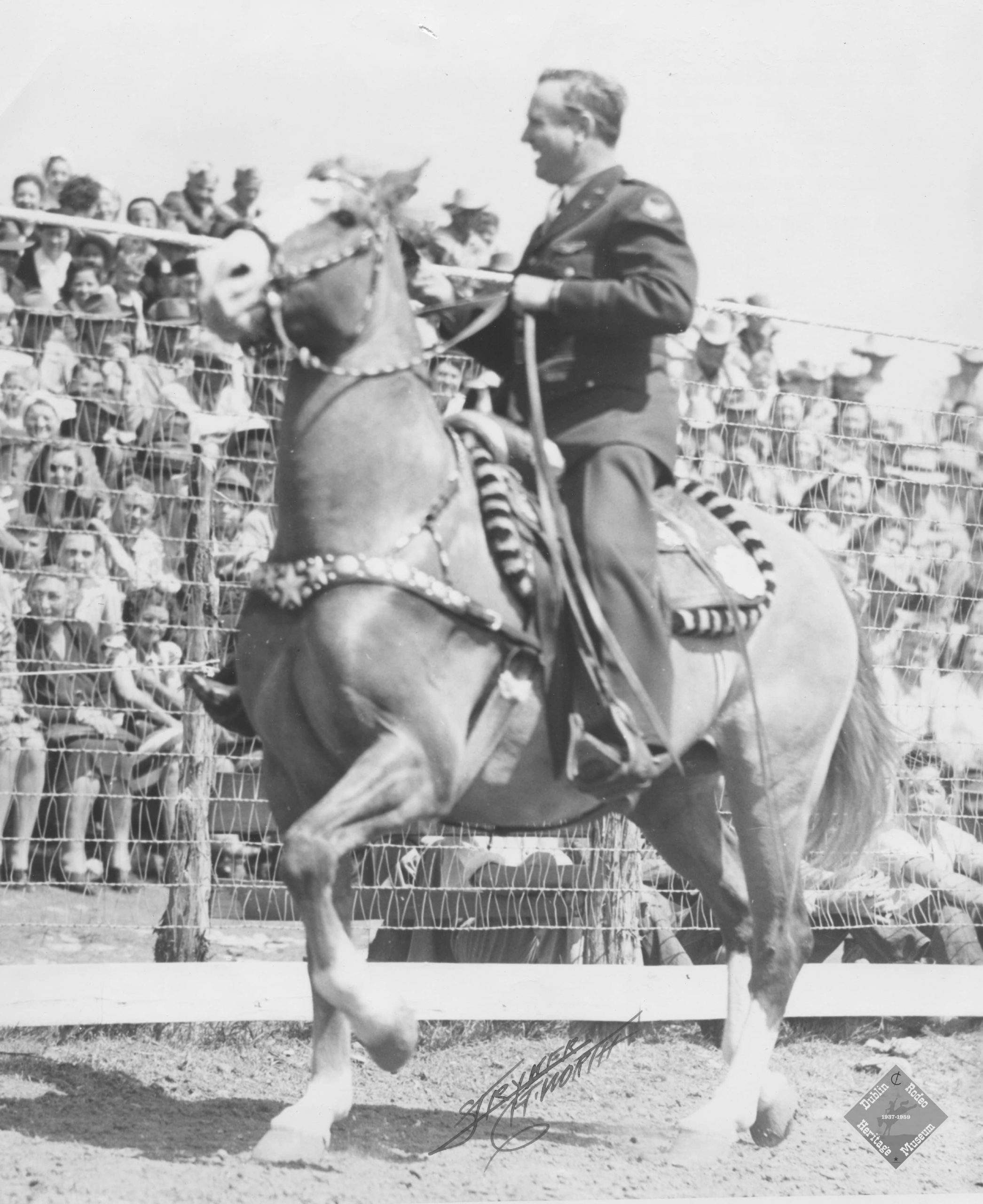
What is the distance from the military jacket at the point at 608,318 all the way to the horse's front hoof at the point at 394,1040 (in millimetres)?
1642

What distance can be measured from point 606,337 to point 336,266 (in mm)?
915

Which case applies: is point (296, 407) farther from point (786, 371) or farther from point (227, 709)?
point (786, 371)

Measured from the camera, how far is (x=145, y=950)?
6.25 metres

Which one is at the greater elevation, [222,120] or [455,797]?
[222,120]

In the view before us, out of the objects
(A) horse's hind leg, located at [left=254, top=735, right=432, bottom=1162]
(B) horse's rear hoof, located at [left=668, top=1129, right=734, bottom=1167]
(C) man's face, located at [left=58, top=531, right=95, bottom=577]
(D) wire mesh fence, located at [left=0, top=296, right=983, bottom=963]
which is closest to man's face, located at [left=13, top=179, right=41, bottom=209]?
(D) wire mesh fence, located at [left=0, top=296, right=983, bottom=963]

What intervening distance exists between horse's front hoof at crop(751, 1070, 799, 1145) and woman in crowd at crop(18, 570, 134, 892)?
2358 mm

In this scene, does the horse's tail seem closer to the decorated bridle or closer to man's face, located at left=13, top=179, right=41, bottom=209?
the decorated bridle

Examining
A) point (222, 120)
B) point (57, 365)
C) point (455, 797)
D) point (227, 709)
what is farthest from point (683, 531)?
point (57, 365)

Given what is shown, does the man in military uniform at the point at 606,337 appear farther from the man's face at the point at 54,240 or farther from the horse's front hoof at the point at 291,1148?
the man's face at the point at 54,240

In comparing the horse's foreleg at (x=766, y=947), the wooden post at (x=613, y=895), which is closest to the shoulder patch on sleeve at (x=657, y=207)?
the horse's foreleg at (x=766, y=947)

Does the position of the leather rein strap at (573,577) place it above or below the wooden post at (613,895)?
above

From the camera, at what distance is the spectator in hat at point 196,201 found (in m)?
5.56

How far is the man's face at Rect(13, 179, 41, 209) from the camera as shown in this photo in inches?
224

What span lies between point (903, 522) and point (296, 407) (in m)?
3.70
